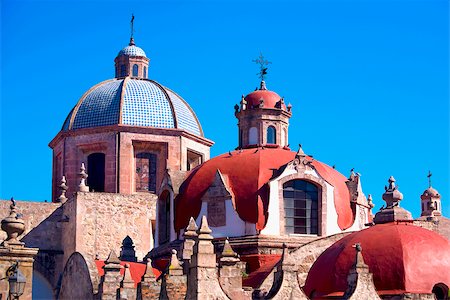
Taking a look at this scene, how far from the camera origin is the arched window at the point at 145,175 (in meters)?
47.0

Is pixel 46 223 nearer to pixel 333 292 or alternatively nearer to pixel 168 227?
pixel 168 227

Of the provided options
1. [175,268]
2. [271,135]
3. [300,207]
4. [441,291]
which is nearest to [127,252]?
[271,135]

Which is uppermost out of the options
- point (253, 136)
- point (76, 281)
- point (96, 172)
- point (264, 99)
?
point (264, 99)

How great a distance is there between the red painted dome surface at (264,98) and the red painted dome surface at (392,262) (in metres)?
10.6

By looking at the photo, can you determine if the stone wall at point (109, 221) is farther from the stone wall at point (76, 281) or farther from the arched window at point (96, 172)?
the stone wall at point (76, 281)

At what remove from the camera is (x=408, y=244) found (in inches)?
1073

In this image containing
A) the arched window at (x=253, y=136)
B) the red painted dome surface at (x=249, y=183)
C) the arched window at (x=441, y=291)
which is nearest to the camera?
the arched window at (x=441, y=291)

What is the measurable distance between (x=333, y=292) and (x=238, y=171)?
9.09 metres

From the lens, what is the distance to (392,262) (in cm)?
2695

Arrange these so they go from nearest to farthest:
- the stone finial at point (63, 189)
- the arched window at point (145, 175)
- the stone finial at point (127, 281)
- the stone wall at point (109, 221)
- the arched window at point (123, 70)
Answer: the stone finial at point (127, 281) → the stone wall at point (109, 221) → the stone finial at point (63, 189) → the arched window at point (145, 175) → the arched window at point (123, 70)

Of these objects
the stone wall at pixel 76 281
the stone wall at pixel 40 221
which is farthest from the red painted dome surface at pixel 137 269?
the stone wall at pixel 40 221

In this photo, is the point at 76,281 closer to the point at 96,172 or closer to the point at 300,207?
the point at 300,207

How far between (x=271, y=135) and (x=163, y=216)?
4990mm

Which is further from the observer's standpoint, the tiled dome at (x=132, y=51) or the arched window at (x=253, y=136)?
the tiled dome at (x=132, y=51)
